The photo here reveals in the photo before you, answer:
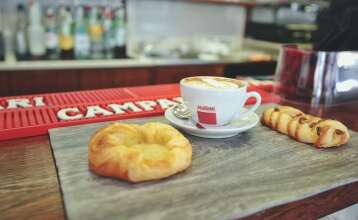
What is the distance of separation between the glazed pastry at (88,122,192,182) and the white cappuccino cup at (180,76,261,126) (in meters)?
0.10

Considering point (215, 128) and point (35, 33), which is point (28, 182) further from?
point (35, 33)

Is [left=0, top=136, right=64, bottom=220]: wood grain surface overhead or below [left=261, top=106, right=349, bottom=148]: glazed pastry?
below

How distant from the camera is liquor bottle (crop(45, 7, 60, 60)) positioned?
2023mm

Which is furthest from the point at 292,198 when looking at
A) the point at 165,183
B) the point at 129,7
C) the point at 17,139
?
the point at 129,7

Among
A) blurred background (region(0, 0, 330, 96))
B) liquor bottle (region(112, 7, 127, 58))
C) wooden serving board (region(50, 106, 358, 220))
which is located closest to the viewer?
wooden serving board (region(50, 106, 358, 220))

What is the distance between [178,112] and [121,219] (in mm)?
394

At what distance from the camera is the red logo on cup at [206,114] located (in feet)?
2.18

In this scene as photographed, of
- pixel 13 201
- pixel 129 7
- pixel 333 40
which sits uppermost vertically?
pixel 129 7

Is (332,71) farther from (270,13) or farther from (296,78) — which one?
(270,13)

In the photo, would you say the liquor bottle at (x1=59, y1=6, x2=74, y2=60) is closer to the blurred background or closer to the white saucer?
the blurred background

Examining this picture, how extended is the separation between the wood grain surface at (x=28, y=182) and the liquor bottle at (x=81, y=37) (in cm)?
153

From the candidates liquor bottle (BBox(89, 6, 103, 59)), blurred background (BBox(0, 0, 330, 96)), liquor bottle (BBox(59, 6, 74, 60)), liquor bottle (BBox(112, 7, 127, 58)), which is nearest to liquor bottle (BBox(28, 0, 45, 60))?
blurred background (BBox(0, 0, 330, 96))

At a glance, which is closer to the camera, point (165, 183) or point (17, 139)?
point (165, 183)

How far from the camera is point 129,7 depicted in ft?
8.02
